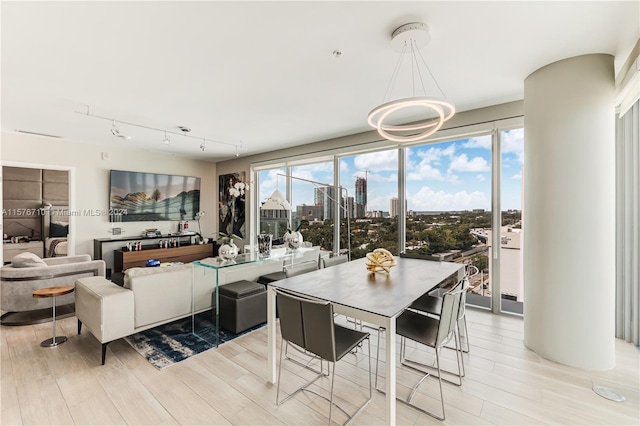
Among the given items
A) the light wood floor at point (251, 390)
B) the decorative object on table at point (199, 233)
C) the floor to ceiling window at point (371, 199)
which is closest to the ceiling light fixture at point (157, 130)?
the decorative object on table at point (199, 233)

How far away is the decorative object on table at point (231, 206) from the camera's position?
7051mm

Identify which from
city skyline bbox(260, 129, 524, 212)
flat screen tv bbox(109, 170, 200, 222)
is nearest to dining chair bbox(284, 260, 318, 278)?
city skyline bbox(260, 129, 524, 212)

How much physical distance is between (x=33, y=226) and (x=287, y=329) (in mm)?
7896

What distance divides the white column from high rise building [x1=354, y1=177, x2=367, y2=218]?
8.89 feet

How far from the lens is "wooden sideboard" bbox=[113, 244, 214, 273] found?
5.50 meters

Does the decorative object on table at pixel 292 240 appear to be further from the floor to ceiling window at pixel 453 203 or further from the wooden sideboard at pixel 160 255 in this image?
the wooden sideboard at pixel 160 255

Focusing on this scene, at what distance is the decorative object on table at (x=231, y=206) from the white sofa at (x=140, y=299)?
389 centimetres

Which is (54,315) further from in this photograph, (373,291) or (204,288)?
(373,291)

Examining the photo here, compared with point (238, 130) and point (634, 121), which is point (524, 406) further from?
point (238, 130)

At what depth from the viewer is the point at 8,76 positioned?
2.74 m

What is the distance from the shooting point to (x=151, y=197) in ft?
20.9

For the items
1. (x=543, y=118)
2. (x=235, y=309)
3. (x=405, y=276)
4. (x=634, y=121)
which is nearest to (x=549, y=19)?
(x=543, y=118)

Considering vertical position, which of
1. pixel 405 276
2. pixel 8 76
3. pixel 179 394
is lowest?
pixel 179 394

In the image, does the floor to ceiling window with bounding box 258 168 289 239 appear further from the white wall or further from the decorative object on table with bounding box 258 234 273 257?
the white wall
